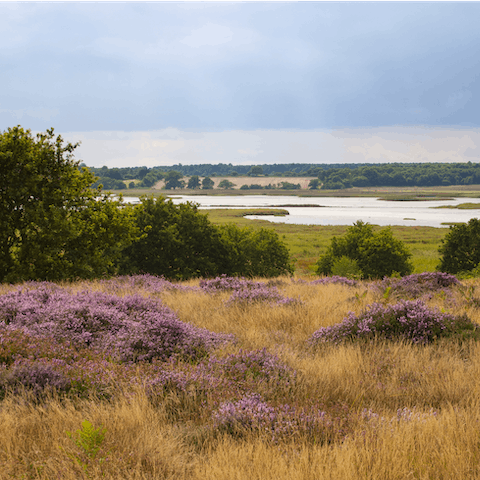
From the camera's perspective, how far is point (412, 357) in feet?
20.8

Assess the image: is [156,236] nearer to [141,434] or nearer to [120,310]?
→ [120,310]

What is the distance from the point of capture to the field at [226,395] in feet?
11.7

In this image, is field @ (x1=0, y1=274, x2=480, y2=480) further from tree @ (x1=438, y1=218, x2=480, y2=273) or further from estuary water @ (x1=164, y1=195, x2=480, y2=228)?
estuary water @ (x1=164, y1=195, x2=480, y2=228)

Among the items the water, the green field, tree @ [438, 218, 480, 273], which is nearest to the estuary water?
the water

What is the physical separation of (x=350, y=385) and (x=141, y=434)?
8.99ft

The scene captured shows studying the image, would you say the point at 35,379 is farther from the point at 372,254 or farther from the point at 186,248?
the point at 372,254

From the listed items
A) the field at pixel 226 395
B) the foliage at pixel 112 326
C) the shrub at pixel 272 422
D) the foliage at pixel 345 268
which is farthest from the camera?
the foliage at pixel 345 268

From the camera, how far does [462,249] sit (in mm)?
26781

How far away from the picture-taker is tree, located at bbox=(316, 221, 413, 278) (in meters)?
27.1

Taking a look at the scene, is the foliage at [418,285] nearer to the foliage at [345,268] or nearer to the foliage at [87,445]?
the foliage at [87,445]

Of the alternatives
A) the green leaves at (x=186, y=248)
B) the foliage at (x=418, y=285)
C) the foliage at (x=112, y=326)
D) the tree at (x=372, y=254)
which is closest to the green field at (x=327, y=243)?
the tree at (x=372, y=254)

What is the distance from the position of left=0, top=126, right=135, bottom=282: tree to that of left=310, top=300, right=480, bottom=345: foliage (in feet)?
33.2

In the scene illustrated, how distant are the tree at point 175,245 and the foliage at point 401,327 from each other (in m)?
13.5

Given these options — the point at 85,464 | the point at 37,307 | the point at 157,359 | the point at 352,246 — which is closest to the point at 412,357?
the point at 157,359
